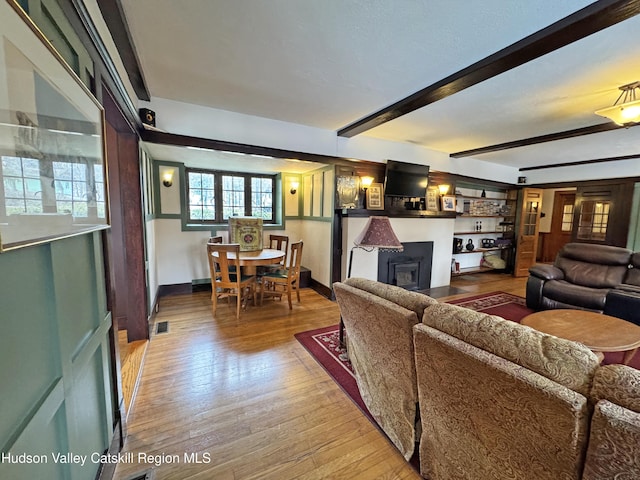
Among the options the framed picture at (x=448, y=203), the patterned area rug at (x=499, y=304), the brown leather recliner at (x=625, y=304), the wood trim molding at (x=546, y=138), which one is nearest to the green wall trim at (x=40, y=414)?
the patterned area rug at (x=499, y=304)

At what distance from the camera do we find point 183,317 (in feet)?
11.2

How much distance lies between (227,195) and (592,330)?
5184 millimetres

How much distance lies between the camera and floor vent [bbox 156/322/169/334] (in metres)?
2.98

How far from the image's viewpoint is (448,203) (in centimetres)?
514

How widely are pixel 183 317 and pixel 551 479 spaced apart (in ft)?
11.9

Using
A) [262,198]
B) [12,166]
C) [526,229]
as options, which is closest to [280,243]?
[262,198]

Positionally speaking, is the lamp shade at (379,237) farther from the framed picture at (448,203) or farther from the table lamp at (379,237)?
the framed picture at (448,203)

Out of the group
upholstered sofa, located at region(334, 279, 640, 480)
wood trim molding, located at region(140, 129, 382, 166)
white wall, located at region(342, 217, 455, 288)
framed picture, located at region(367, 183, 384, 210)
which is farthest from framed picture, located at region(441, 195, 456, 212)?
upholstered sofa, located at region(334, 279, 640, 480)

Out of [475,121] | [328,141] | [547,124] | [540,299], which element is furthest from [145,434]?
[547,124]

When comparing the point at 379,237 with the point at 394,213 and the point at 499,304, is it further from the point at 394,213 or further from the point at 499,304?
the point at 499,304

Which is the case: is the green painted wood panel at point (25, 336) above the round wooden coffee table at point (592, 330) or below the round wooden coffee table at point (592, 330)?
above

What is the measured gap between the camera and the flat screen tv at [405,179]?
4395mm

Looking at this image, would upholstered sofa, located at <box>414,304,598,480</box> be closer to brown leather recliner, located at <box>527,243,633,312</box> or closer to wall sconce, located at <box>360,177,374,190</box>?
wall sconce, located at <box>360,177,374,190</box>

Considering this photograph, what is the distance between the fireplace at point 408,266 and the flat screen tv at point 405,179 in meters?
0.92
